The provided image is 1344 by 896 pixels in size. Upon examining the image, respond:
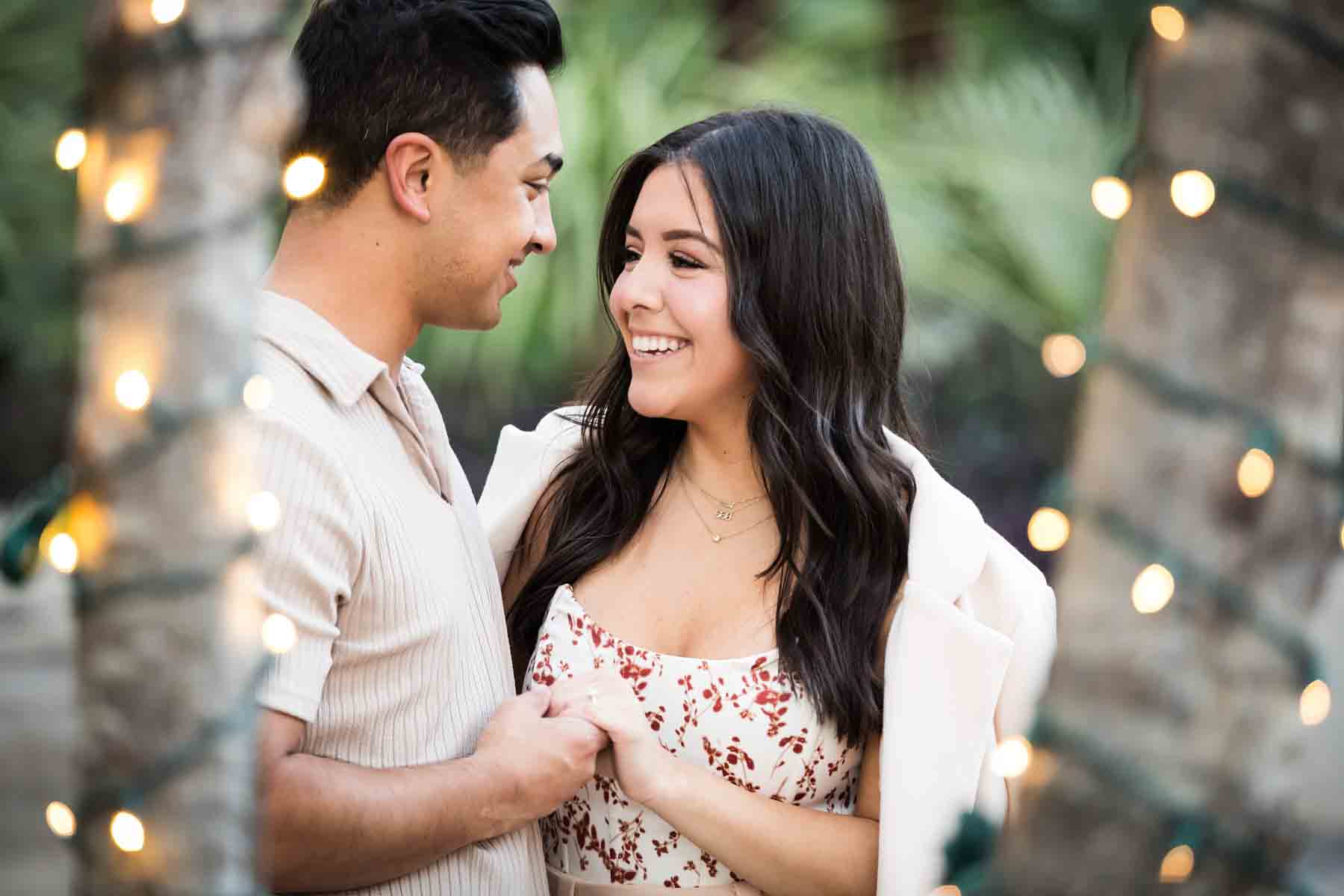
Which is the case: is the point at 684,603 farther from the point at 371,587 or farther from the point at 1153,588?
the point at 1153,588

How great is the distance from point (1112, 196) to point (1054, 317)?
5.81m

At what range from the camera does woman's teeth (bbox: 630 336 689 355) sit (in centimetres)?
224

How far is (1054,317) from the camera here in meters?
6.32

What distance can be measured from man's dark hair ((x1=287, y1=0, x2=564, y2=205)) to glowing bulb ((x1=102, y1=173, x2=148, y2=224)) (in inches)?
51.9

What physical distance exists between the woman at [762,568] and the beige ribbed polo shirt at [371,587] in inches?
7.7

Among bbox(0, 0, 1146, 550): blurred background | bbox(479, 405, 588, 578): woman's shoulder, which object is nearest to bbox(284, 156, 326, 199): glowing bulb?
bbox(479, 405, 588, 578): woman's shoulder

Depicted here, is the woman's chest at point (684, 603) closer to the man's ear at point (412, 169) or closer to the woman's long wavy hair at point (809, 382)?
the woman's long wavy hair at point (809, 382)

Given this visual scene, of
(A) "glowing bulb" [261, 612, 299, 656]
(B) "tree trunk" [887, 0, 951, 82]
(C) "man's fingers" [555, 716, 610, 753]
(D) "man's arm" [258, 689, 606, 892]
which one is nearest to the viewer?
(A) "glowing bulb" [261, 612, 299, 656]

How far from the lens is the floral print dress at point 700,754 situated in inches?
81.7

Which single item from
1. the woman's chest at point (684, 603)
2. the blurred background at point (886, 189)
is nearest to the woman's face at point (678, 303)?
the woman's chest at point (684, 603)

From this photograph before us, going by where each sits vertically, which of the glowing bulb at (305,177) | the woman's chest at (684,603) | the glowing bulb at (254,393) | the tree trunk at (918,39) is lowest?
the woman's chest at (684,603)

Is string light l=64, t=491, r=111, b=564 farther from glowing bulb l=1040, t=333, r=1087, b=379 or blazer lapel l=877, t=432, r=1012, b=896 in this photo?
blazer lapel l=877, t=432, r=1012, b=896

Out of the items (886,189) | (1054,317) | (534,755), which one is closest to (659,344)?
(534,755)

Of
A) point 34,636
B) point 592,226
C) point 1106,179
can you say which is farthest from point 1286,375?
point 592,226
